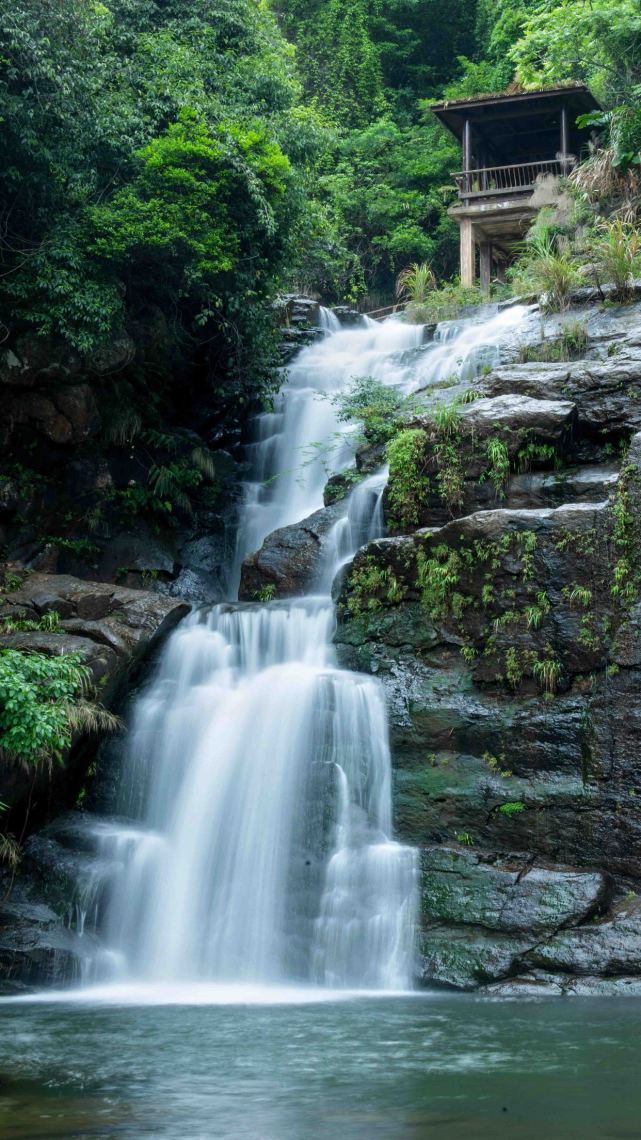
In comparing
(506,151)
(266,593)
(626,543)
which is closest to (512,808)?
(626,543)

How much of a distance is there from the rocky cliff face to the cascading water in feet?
1.38

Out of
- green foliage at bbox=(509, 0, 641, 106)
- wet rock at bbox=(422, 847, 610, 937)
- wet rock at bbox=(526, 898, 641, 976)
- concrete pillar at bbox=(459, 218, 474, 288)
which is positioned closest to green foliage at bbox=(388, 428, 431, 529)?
wet rock at bbox=(422, 847, 610, 937)

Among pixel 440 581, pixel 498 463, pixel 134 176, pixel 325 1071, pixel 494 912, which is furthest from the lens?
pixel 134 176

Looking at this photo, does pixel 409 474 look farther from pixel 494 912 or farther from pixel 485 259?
pixel 485 259

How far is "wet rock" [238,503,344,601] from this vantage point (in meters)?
13.5

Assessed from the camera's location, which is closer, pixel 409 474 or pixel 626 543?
pixel 626 543

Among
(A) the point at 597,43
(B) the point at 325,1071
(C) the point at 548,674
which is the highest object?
(A) the point at 597,43

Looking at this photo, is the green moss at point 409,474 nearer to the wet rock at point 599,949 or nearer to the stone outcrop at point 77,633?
the stone outcrop at point 77,633

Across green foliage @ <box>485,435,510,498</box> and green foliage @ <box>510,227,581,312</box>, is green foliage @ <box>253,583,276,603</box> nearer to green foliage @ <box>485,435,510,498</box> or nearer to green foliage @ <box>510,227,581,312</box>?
green foliage @ <box>485,435,510,498</box>

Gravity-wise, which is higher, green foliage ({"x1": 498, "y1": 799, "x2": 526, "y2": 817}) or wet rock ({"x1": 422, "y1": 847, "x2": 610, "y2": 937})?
green foliage ({"x1": 498, "y1": 799, "x2": 526, "y2": 817})

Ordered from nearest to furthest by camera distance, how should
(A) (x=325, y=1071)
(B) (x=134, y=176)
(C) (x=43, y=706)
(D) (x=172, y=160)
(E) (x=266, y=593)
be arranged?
(A) (x=325, y=1071) → (C) (x=43, y=706) → (E) (x=266, y=593) → (D) (x=172, y=160) → (B) (x=134, y=176)

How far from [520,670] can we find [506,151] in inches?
905

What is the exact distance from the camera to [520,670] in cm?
1006

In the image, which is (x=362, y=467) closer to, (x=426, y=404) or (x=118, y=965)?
(x=426, y=404)
